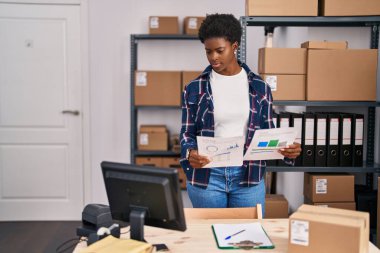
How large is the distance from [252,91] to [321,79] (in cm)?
83

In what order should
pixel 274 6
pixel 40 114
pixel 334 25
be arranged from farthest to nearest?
pixel 40 114, pixel 334 25, pixel 274 6

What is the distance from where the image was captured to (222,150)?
1897mm

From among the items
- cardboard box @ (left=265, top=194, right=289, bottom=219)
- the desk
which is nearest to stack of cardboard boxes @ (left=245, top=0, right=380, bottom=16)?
cardboard box @ (left=265, top=194, right=289, bottom=219)

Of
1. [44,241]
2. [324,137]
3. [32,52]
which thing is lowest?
[44,241]

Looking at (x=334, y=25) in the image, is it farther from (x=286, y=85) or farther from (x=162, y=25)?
(x=162, y=25)

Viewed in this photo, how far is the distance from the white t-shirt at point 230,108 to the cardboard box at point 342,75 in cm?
82

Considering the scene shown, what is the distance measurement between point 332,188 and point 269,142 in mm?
985

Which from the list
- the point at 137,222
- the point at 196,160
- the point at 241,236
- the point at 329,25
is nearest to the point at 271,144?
the point at 196,160

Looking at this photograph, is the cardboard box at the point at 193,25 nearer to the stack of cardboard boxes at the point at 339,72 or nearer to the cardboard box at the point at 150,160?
the cardboard box at the point at 150,160

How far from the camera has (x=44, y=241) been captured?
3.69 m

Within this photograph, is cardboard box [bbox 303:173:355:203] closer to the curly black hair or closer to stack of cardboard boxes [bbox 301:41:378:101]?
stack of cardboard boxes [bbox 301:41:378:101]

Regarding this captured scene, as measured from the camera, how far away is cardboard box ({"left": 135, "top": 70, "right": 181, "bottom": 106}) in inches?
157

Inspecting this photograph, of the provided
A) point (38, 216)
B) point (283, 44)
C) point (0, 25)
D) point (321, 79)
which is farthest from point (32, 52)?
point (321, 79)

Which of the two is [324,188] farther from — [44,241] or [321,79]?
[44,241]
